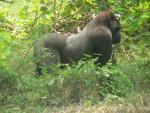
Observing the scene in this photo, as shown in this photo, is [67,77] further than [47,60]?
No

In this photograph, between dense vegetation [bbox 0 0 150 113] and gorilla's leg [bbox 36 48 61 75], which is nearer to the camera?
dense vegetation [bbox 0 0 150 113]

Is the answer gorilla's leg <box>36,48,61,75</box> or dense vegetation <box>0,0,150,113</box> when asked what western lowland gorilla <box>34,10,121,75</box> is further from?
dense vegetation <box>0,0,150,113</box>

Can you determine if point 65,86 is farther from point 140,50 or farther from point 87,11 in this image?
point 87,11

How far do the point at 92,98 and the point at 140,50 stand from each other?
6.39 ft

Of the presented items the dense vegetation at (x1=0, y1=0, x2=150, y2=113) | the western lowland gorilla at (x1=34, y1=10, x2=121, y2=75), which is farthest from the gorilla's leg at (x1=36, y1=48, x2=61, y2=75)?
the dense vegetation at (x1=0, y1=0, x2=150, y2=113)

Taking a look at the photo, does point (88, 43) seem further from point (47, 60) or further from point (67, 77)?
point (67, 77)

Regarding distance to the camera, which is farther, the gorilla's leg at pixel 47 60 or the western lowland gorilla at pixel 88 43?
the western lowland gorilla at pixel 88 43

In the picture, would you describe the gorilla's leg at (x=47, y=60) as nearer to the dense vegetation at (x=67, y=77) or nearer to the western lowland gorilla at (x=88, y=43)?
the western lowland gorilla at (x=88, y=43)

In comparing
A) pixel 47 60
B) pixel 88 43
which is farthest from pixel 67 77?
pixel 88 43

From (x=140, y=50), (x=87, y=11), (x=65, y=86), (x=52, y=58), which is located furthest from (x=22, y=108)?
(x=87, y=11)

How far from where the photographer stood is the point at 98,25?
24.2 feet

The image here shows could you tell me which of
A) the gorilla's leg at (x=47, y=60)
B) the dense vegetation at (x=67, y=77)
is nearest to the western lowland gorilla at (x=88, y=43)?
the gorilla's leg at (x=47, y=60)

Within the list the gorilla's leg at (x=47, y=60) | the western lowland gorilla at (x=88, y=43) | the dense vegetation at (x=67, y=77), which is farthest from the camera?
the western lowland gorilla at (x=88, y=43)

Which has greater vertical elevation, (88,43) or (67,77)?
(88,43)
